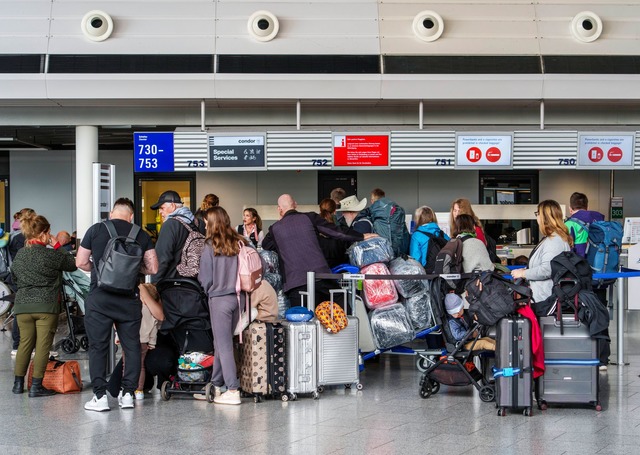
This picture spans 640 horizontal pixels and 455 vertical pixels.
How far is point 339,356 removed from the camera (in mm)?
8500

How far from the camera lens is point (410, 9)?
1395 cm

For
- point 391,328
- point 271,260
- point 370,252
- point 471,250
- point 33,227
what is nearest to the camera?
point 33,227

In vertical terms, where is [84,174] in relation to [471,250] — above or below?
above

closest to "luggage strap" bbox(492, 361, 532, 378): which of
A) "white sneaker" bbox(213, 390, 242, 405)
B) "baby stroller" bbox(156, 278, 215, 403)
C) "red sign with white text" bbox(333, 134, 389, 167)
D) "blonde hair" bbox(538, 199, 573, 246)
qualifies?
"blonde hair" bbox(538, 199, 573, 246)

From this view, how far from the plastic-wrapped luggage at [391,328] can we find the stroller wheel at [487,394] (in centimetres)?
140

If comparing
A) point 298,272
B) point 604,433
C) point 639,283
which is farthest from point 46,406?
point 639,283

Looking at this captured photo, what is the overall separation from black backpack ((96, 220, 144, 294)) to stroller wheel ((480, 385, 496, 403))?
122 inches

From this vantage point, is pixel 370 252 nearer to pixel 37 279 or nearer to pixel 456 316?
pixel 456 316

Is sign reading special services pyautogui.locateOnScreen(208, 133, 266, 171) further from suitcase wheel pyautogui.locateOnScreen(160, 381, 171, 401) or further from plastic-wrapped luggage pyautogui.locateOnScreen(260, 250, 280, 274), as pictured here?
suitcase wheel pyautogui.locateOnScreen(160, 381, 171, 401)

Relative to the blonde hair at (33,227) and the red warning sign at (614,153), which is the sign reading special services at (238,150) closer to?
the red warning sign at (614,153)

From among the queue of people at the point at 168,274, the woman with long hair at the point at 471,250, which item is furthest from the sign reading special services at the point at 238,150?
the woman with long hair at the point at 471,250

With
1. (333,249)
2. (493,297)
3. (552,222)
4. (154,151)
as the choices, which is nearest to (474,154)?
(154,151)

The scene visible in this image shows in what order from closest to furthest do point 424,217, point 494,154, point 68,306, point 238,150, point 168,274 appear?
point 168,274 < point 424,217 < point 68,306 < point 238,150 < point 494,154

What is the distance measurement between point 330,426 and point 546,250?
2425 millimetres
